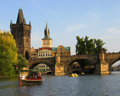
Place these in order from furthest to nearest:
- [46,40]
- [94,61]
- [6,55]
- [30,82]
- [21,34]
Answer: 1. [46,40]
2. [21,34]
3. [94,61]
4. [6,55]
5. [30,82]

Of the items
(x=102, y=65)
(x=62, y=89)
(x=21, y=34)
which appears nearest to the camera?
(x=62, y=89)

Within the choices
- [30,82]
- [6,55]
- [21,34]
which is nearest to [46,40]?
[21,34]

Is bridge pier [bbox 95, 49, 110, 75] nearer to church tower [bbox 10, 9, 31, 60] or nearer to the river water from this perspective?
the river water

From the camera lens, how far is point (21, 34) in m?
130

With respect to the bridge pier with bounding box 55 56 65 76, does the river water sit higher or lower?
lower

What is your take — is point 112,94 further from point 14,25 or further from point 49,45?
point 49,45

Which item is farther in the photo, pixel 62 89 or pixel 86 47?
pixel 86 47

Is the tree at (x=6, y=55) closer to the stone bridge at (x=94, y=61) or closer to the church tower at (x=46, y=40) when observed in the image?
the stone bridge at (x=94, y=61)

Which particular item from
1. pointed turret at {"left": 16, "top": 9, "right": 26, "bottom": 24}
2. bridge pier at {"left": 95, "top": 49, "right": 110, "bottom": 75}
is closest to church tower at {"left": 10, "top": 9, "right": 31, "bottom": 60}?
pointed turret at {"left": 16, "top": 9, "right": 26, "bottom": 24}

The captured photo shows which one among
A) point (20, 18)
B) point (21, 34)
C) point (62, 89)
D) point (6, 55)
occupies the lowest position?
point (62, 89)

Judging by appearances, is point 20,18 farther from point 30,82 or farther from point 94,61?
point 30,82

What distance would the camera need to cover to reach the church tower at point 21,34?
129 meters

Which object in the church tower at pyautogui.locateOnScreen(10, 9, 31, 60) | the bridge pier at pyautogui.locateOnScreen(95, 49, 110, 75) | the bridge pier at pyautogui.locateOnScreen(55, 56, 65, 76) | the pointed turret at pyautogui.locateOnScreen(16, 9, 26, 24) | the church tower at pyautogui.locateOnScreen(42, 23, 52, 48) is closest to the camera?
the bridge pier at pyautogui.locateOnScreen(95, 49, 110, 75)

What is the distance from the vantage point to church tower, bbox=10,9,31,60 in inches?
5084
